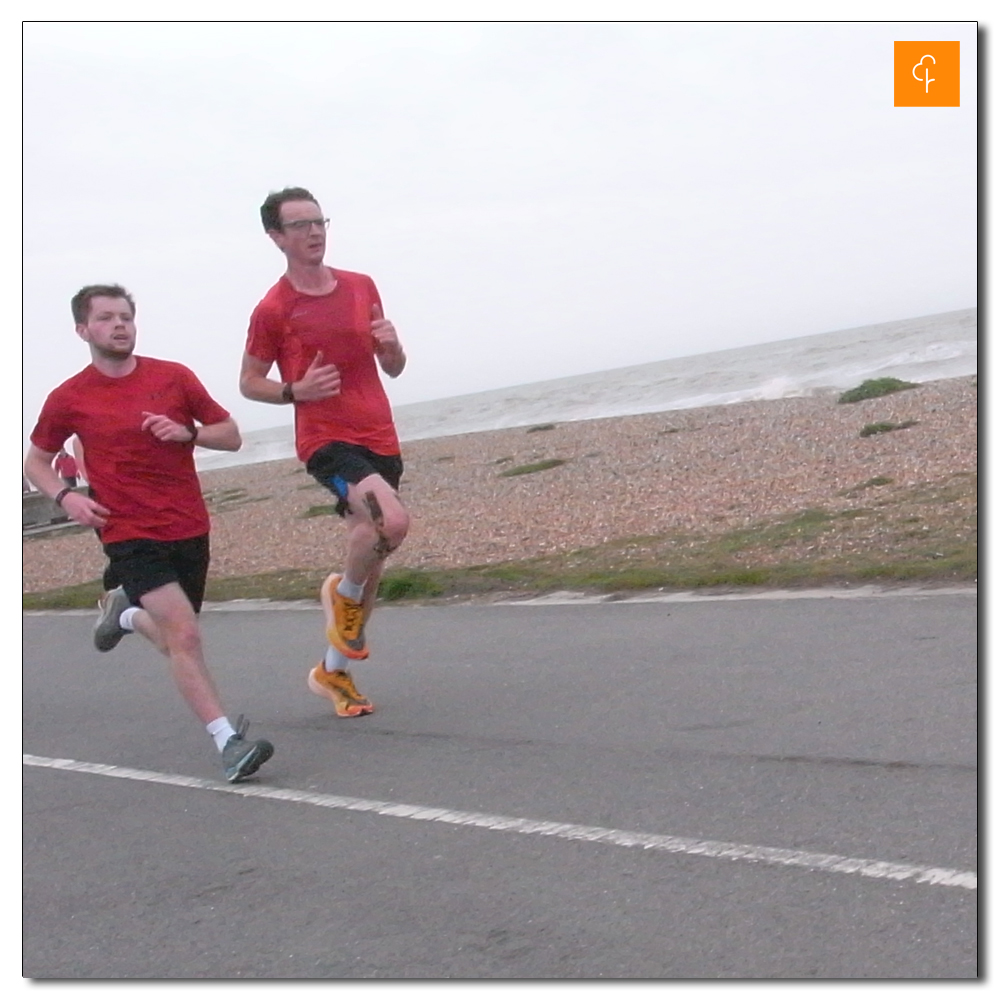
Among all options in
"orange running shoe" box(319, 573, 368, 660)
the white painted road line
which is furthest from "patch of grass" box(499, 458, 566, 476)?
the white painted road line

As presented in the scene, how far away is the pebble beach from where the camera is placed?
1485 cm

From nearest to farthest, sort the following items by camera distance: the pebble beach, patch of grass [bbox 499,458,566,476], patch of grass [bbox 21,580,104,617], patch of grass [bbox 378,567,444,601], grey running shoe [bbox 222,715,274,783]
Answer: grey running shoe [bbox 222,715,274,783], patch of grass [bbox 378,567,444,601], the pebble beach, patch of grass [bbox 21,580,104,617], patch of grass [bbox 499,458,566,476]

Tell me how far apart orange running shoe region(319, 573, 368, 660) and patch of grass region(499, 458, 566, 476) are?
55.3 feet

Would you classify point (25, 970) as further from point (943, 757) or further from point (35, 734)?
point (35, 734)

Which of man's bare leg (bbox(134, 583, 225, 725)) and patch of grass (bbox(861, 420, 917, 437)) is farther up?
patch of grass (bbox(861, 420, 917, 437))

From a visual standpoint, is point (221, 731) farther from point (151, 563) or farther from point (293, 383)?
point (293, 383)

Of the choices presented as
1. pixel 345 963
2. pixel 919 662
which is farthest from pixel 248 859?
pixel 919 662

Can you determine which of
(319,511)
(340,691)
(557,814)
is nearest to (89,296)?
(340,691)

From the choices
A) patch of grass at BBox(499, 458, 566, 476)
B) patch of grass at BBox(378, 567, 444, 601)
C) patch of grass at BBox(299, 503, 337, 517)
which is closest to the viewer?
patch of grass at BBox(378, 567, 444, 601)

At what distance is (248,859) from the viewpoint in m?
5.27

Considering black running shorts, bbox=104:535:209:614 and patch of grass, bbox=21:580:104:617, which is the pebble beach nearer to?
patch of grass, bbox=21:580:104:617

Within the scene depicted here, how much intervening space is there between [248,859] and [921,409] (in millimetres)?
18946

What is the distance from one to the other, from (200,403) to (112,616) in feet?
3.60

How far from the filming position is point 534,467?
974 inches
